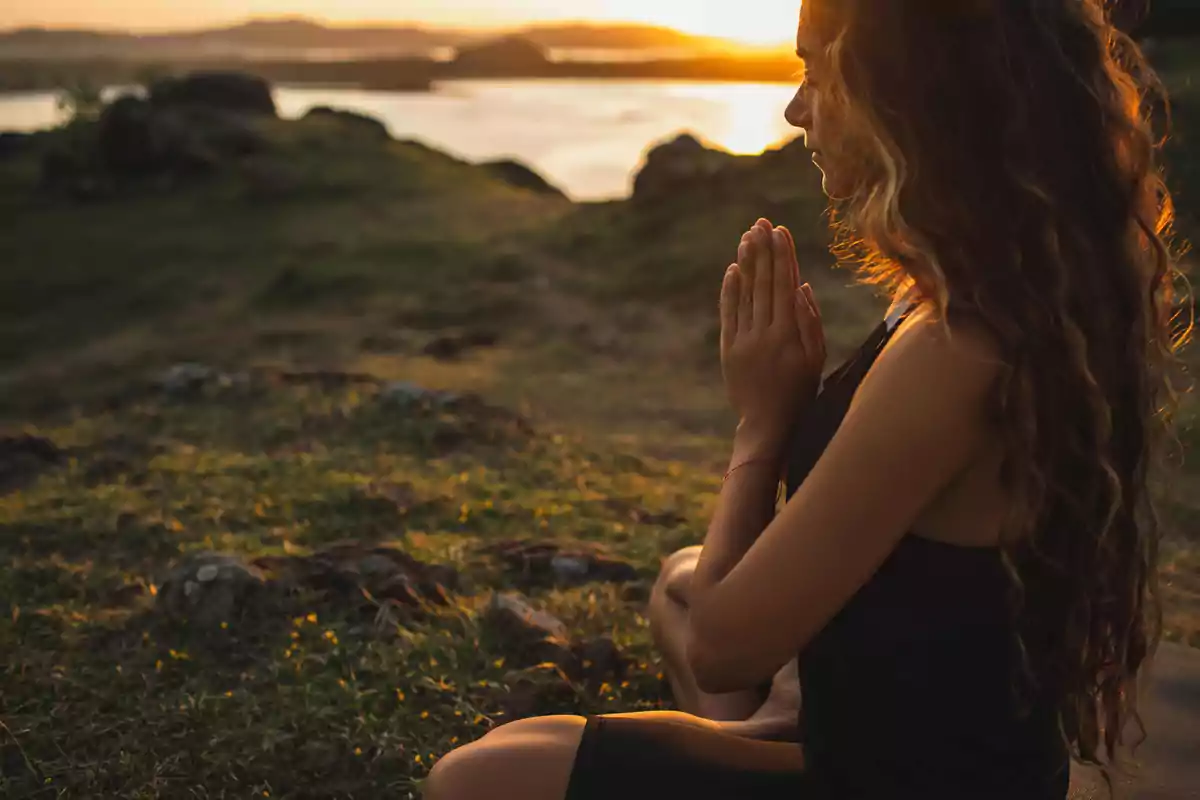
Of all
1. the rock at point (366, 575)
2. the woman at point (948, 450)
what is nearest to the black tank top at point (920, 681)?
the woman at point (948, 450)

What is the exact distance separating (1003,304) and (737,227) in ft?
44.2

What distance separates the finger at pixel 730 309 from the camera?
94.2 inches

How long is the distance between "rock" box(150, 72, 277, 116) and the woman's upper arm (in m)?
28.9

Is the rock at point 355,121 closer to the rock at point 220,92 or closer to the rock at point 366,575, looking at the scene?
the rock at point 220,92

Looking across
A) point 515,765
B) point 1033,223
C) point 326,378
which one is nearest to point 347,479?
point 326,378

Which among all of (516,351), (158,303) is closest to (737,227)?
(516,351)

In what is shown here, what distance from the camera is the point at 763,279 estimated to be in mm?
2352

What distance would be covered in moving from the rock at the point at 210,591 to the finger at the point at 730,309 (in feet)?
8.89

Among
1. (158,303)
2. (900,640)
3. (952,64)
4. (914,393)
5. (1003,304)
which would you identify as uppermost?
(952,64)

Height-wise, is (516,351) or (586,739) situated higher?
(586,739)

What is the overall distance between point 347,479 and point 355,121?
78.9ft

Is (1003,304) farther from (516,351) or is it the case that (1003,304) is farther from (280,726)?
(516,351)

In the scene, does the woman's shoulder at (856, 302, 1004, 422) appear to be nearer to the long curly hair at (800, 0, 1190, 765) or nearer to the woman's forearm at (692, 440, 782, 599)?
the long curly hair at (800, 0, 1190, 765)

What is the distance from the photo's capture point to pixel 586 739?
2268 mm
